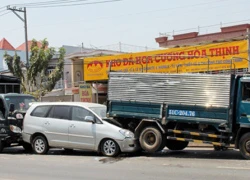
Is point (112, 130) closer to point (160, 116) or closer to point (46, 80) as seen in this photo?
point (160, 116)

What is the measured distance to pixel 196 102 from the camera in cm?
1190

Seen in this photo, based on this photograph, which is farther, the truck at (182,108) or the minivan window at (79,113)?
the minivan window at (79,113)

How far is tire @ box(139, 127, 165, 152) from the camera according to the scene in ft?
40.8

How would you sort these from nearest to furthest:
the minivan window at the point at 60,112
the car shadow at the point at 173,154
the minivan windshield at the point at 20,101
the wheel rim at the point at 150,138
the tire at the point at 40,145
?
the car shadow at the point at 173,154
the wheel rim at the point at 150,138
the minivan window at the point at 60,112
the tire at the point at 40,145
the minivan windshield at the point at 20,101

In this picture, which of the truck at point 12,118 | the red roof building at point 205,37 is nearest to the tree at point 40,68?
the red roof building at point 205,37

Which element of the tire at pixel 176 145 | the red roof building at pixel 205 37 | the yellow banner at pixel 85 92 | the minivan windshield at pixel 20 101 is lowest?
the tire at pixel 176 145

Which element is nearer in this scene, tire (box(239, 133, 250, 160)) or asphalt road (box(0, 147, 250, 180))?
asphalt road (box(0, 147, 250, 180))

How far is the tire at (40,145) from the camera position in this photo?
13.5 metres

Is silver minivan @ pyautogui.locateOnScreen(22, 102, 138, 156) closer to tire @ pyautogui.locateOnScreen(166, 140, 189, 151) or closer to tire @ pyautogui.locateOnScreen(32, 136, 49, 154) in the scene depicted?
tire @ pyautogui.locateOnScreen(32, 136, 49, 154)

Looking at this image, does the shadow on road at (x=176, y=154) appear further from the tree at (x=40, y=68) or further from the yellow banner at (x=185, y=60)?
the tree at (x=40, y=68)

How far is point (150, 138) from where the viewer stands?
499 inches

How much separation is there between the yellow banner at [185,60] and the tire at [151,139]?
467 cm

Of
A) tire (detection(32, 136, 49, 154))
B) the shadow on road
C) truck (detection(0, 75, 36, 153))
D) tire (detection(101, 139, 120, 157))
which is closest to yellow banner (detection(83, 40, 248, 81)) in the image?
the shadow on road

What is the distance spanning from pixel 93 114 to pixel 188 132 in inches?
116
